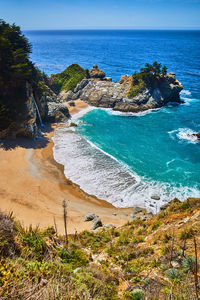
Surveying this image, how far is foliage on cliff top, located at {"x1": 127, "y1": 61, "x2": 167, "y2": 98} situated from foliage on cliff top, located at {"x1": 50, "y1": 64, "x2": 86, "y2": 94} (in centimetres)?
1688

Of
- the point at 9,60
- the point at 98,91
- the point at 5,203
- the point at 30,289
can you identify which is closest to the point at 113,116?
the point at 98,91

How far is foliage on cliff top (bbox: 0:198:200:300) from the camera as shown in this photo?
5070mm

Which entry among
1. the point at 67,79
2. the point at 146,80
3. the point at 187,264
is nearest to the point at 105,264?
the point at 187,264

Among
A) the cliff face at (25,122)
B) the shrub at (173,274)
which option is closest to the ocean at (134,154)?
the cliff face at (25,122)

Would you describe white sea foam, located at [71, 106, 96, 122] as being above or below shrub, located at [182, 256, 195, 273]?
above

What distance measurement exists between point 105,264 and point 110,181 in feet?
49.3

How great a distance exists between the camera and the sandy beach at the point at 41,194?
62.6 ft

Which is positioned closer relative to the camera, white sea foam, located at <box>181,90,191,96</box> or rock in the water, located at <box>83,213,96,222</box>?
rock in the water, located at <box>83,213,96,222</box>

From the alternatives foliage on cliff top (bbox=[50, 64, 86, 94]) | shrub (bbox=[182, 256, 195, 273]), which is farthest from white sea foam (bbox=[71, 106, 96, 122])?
shrub (bbox=[182, 256, 195, 273])

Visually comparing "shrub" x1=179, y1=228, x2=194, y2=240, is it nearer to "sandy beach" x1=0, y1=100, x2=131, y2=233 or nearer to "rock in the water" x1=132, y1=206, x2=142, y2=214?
"sandy beach" x1=0, y1=100, x2=131, y2=233

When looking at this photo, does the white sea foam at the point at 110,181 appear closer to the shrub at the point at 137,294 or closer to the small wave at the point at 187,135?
the small wave at the point at 187,135

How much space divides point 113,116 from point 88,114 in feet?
19.2

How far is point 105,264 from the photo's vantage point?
9.63m

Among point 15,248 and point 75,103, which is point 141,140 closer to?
point 75,103
